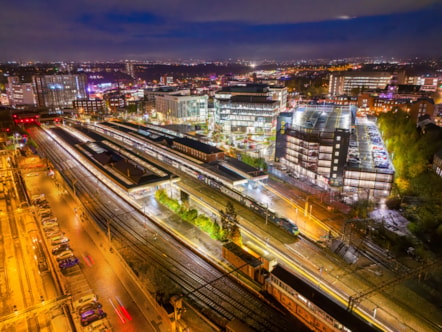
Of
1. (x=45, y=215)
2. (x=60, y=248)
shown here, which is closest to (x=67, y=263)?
(x=60, y=248)

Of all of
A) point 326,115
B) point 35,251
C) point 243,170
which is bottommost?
point 35,251

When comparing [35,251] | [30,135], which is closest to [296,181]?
[35,251]

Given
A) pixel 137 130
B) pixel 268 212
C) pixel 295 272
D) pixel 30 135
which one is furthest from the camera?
pixel 30 135

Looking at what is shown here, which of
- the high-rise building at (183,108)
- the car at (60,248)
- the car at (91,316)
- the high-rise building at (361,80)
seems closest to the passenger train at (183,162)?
the high-rise building at (183,108)

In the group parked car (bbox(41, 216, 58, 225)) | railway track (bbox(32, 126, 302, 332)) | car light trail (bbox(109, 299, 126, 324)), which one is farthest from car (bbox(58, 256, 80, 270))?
parked car (bbox(41, 216, 58, 225))

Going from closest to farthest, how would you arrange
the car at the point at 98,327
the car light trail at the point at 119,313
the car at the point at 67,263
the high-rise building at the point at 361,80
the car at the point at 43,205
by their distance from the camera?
1. the car at the point at 98,327
2. the car light trail at the point at 119,313
3. the car at the point at 67,263
4. the car at the point at 43,205
5. the high-rise building at the point at 361,80

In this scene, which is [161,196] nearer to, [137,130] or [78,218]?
[78,218]

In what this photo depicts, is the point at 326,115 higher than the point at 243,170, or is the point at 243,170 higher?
the point at 326,115

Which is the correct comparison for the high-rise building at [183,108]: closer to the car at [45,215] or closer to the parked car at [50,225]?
the car at [45,215]
